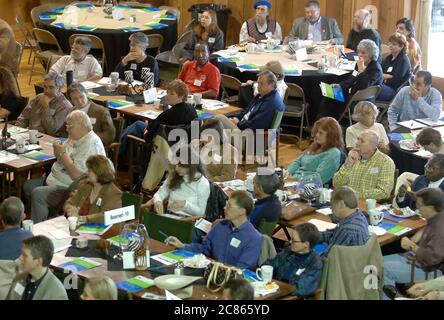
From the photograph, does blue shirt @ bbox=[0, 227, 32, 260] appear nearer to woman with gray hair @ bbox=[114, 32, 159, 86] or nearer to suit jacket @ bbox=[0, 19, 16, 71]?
woman with gray hair @ bbox=[114, 32, 159, 86]

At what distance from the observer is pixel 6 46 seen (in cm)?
1204

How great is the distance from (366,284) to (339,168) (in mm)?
2088

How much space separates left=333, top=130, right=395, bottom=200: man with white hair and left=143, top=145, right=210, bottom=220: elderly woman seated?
47.9 inches

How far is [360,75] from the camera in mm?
10695

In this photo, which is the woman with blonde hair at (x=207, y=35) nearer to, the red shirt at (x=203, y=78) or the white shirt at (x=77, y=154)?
the red shirt at (x=203, y=78)

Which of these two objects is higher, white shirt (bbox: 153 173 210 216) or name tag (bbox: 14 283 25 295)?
name tag (bbox: 14 283 25 295)

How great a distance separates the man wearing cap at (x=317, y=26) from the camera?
42.0 feet

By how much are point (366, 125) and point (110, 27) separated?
586cm

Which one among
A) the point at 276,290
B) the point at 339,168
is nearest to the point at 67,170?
the point at 339,168

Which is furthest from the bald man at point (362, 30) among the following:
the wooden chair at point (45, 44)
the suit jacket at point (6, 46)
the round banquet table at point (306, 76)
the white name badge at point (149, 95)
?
the suit jacket at point (6, 46)

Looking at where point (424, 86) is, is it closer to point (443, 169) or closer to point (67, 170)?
point (443, 169)

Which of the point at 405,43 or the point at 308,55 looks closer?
the point at 405,43

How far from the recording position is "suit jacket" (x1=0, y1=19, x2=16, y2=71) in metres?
12.0

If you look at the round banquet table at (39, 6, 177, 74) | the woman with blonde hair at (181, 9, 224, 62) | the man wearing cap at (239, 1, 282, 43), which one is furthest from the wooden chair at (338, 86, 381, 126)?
the round banquet table at (39, 6, 177, 74)
